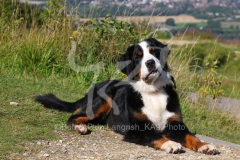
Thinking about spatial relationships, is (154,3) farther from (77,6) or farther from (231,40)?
(231,40)

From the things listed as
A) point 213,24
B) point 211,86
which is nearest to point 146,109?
point 211,86

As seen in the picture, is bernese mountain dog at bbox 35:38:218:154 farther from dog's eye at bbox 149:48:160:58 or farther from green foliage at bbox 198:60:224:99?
green foliage at bbox 198:60:224:99

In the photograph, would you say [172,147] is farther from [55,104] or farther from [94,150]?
[55,104]

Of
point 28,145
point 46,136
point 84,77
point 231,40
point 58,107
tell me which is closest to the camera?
point 28,145

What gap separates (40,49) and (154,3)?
2968 millimetres

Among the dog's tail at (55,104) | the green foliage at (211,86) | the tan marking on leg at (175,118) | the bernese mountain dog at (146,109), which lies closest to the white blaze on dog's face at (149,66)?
the bernese mountain dog at (146,109)

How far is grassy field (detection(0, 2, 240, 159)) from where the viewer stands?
8.94m

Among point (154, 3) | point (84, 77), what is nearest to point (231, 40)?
point (154, 3)

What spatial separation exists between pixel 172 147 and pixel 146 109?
0.84 metres

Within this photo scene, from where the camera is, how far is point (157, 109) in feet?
20.0

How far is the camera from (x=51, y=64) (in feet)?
32.7

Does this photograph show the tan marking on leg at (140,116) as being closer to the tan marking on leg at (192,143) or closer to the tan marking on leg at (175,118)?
the tan marking on leg at (175,118)

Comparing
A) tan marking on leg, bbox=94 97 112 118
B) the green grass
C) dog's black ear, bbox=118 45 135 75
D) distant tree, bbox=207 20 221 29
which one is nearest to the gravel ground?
the green grass

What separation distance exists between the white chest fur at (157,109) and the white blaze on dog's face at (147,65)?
12cm
